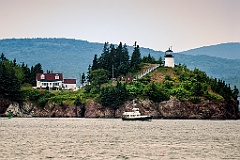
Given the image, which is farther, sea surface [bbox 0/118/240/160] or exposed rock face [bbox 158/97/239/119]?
exposed rock face [bbox 158/97/239/119]

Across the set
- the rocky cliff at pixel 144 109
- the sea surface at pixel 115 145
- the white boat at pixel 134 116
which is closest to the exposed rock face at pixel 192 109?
the rocky cliff at pixel 144 109

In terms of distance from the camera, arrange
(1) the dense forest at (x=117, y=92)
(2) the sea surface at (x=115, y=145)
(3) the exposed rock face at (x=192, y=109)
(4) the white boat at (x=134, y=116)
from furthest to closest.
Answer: (3) the exposed rock face at (x=192, y=109), (1) the dense forest at (x=117, y=92), (4) the white boat at (x=134, y=116), (2) the sea surface at (x=115, y=145)

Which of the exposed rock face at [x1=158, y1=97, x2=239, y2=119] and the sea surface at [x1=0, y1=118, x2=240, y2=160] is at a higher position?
the exposed rock face at [x1=158, y1=97, x2=239, y2=119]

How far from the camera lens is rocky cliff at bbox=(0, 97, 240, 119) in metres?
180

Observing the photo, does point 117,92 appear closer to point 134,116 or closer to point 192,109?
point 134,116

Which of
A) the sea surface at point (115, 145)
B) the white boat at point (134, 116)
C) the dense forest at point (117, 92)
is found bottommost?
the sea surface at point (115, 145)

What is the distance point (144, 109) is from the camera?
7072 inches

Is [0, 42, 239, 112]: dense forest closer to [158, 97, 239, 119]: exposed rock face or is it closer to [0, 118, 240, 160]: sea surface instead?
[158, 97, 239, 119]: exposed rock face

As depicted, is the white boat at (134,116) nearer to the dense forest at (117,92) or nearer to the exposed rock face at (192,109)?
the dense forest at (117,92)

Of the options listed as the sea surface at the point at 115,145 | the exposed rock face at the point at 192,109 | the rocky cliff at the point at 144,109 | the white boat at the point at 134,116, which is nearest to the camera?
the sea surface at the point at 115,145

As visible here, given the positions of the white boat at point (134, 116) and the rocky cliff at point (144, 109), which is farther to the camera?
the rocky cliff at point (144, 109)

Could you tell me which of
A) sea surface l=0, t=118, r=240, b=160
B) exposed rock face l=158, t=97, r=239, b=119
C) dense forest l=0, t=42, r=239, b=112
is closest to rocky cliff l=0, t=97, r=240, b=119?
exposed rock face l=158, t=97, r=239, b=119

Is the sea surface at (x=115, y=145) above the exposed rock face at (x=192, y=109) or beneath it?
beneath

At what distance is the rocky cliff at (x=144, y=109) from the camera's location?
592 ft
